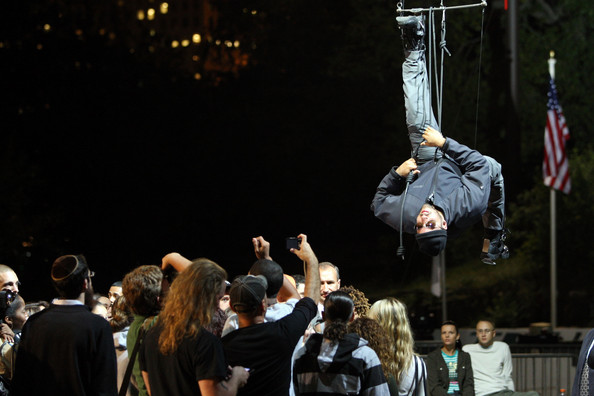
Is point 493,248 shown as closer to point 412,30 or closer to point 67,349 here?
point 412,30

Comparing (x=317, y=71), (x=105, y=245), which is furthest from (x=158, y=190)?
(x=317, y=71)

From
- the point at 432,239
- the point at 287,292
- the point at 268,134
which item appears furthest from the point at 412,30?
the point at 268,134

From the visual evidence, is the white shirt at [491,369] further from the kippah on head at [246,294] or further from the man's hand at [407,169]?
the kippah on head at [246,294]

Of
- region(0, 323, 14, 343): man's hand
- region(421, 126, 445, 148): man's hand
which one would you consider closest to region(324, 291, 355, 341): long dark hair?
region(421, 126, 445, 148): man's hand

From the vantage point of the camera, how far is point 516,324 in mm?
18328

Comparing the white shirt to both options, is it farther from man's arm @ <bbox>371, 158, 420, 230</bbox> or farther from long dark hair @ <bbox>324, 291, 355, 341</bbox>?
long dark hair @ <bbox>324, 291, 355, 341</bbox>

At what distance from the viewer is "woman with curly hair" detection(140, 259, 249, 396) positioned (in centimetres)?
363

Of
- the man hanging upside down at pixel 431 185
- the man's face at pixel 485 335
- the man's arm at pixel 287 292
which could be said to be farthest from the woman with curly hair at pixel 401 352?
the man's face at pixel 485 335

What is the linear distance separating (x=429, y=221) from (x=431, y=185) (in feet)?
0.91

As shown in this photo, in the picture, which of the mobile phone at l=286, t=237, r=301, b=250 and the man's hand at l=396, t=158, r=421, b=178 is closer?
the mobile phone at l=286, t=237, r=301, b=250

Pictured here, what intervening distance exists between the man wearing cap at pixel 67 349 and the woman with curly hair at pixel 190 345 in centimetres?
24

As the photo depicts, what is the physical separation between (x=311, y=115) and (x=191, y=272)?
17.6 m

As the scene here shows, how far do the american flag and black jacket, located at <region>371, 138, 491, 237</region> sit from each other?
31.8ft

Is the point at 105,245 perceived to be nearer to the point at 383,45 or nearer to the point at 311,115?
the point at 311,115
